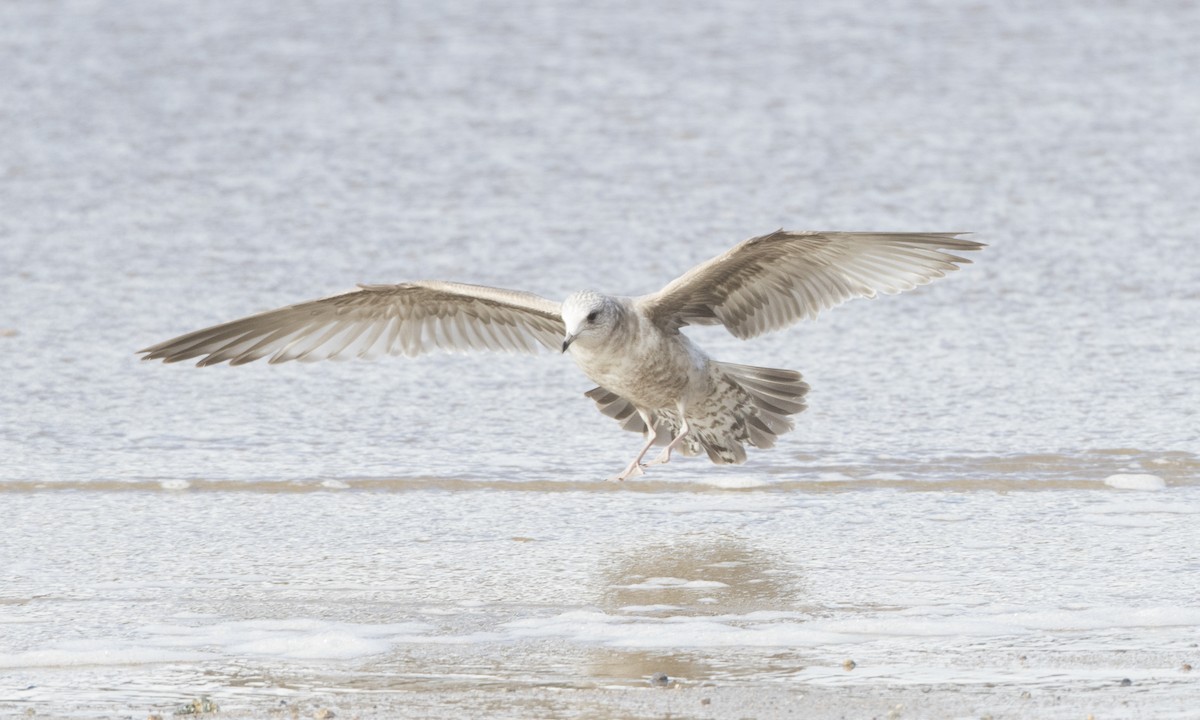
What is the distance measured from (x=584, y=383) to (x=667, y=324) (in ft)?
2.89

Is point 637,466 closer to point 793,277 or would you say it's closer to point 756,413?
point 756,413

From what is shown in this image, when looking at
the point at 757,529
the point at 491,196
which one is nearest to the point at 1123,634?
the point at 757,529

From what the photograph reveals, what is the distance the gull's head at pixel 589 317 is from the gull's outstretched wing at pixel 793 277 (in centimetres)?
28

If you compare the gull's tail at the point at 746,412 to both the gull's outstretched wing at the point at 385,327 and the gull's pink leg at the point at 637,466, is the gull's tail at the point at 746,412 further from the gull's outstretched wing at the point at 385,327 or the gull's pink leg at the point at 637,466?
the gull's outstretched wing at the point at 385,327

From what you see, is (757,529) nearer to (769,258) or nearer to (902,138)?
(769,258)

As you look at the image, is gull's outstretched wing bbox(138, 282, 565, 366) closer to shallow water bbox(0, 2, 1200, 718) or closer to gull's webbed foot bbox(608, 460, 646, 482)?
shallow water bbox(0, 2, 1200, 718)

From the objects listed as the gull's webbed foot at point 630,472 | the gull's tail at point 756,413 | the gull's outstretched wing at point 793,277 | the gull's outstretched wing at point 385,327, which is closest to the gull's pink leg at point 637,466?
the gull's webbed foot at point 630,472

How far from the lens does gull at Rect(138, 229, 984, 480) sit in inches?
224

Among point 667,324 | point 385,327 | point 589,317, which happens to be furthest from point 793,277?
point 385,327

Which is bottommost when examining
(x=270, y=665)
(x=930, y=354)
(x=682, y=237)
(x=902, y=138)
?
(x=270, y=665)

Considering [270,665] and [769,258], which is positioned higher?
[769,258]

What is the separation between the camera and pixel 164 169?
9719 mm

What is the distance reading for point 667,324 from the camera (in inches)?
233

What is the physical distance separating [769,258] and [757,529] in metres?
1.08
